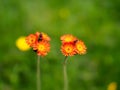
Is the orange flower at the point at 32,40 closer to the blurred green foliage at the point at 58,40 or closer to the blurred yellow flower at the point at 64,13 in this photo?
the blurred green foliage at the point at 58,40

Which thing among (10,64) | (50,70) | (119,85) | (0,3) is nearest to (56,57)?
(50,70)

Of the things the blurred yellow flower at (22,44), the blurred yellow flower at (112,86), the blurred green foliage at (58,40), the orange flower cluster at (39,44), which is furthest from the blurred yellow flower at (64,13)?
the orange flower cluster at (39,44)

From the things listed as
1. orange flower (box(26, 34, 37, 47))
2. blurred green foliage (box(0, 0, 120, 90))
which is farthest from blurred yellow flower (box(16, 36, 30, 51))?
orange flower (box(26, 34, 37, 47))

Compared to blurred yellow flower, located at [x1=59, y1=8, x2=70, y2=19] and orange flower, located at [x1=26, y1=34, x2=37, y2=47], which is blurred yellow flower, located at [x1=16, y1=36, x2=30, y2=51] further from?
orange flower, located at [x1=26, y1=34, x2=37, y2=47]

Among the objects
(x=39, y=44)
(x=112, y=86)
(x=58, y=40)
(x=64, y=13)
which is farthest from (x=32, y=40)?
(x=64, y=13)

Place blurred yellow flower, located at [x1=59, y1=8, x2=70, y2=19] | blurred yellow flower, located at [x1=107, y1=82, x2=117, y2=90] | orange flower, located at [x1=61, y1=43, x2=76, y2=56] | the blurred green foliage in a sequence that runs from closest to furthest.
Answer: orange flower, located at [x1=61, y1=43, x2=76, y2=56] < blurred yellow flower, located at [x1=107, y1=82, x2=117, y2=90] < the blurred green foliage < blurred yellow flower, located at [x1=59, y1=8, x2=70, y2=19]

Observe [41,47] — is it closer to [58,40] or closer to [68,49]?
[68,49]
